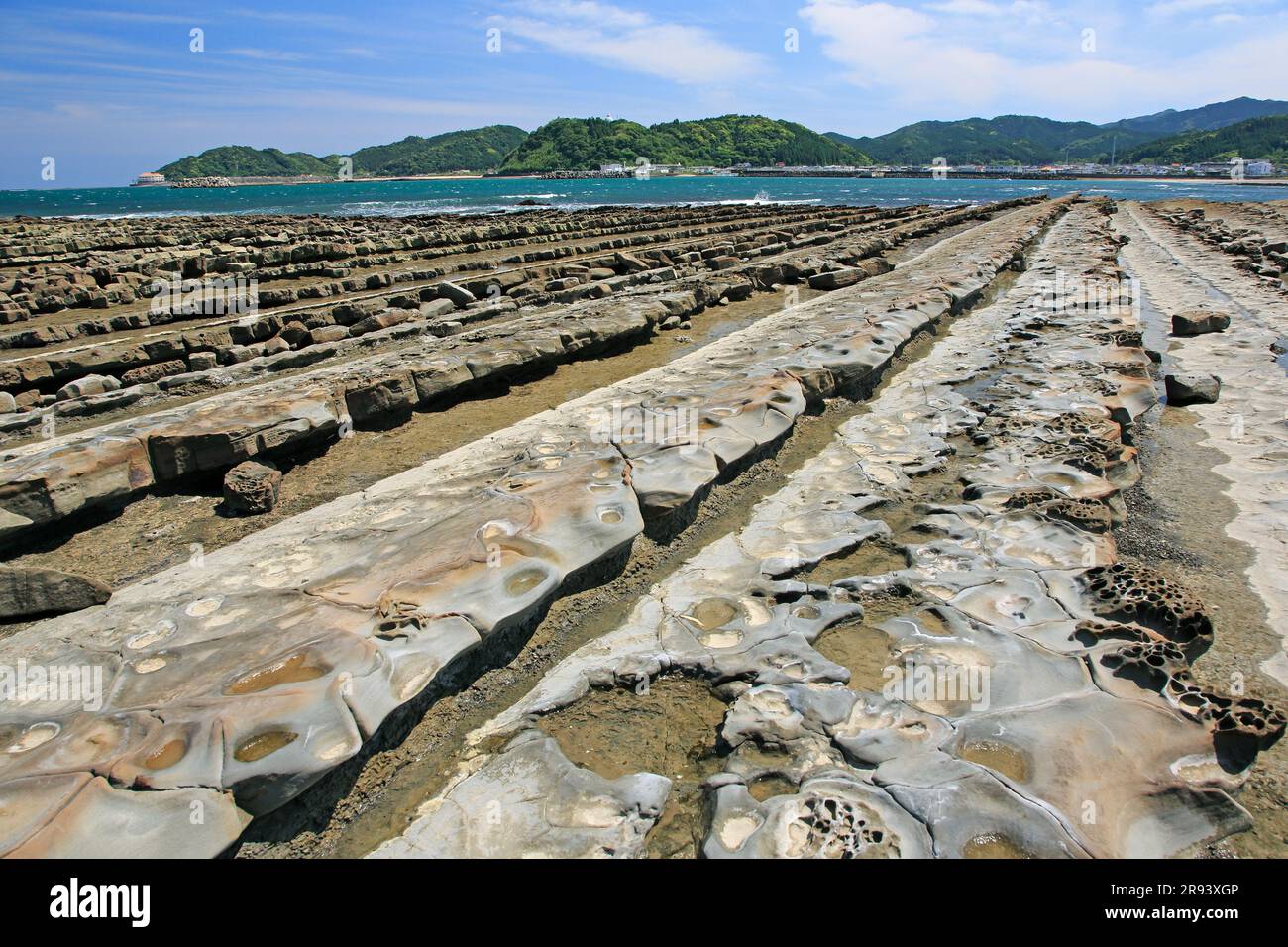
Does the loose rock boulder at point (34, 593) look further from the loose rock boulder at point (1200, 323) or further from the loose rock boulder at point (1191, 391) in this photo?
the loose rock boulder at point (1200, 323)

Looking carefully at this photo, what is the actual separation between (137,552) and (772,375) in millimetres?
4774

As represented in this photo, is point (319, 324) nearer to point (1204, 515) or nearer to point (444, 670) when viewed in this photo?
point (444, 670)

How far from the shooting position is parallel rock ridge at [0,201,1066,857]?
209 cm

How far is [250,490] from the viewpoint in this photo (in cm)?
471

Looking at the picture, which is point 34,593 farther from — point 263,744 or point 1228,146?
point 1228,146

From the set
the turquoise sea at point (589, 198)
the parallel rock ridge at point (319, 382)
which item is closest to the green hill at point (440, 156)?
the turquoise sea at point (589, 198)

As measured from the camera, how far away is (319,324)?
34.5 feet

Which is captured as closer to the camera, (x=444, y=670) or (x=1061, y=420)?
(x=444, y=670)

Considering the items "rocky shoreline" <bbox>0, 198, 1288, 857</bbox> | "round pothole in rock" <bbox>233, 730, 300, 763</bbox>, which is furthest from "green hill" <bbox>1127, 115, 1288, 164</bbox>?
"round pothole in rock" <bbox>233, 730, 300, 763</bbox>

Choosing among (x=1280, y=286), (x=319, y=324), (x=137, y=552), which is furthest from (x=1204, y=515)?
(x=1280, y=286)

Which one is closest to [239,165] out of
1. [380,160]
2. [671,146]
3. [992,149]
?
[380,160]

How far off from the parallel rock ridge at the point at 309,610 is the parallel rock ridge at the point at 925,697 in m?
0.22
